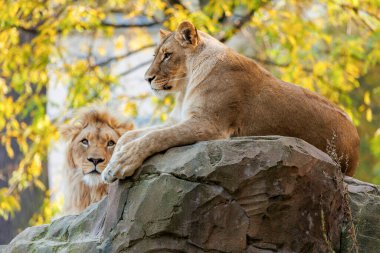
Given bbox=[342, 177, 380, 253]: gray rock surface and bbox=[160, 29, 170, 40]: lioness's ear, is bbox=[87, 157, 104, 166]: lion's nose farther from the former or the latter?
bbox=[342, 177, 380, 253]: gray rock surface

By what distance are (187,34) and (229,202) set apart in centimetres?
169

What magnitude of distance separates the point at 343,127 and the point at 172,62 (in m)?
1.34

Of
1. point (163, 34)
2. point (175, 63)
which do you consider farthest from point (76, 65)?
point (175, 63)

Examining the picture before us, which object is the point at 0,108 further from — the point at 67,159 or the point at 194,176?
the point at 194,176

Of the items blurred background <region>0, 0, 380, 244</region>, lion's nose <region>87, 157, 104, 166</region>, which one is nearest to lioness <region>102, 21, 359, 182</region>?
lion's nose <region>87, 157, 104, 166</region>

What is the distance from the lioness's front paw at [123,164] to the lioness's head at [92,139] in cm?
176

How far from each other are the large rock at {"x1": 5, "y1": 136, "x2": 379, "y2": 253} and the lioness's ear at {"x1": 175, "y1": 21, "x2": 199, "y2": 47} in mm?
1233

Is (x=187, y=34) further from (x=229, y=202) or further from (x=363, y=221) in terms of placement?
(x=363, y=221)

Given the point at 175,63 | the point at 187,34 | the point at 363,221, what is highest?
the point at 187,34

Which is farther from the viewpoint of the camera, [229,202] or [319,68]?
[319,68]

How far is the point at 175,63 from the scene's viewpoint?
6.40 m

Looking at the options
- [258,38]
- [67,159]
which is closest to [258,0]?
[258,38]

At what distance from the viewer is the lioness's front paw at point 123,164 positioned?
5.38 meters

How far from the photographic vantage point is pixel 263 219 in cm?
518
